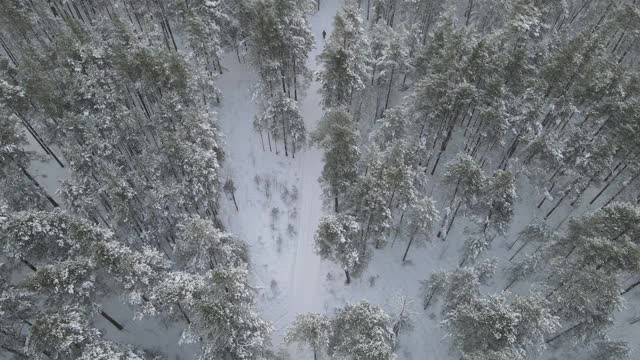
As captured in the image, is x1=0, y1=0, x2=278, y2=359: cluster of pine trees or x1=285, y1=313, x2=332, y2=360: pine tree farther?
x1=285, y1=313, x2=332, y2=360: pine tree

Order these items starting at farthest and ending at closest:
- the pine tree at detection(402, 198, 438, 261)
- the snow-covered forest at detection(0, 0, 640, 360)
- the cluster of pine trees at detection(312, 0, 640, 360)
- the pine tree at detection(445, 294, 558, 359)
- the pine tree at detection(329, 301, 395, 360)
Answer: the pine tree at detection(402, 198, 438, 261), the cluster of pine trees at detection(312, 0, 640, 360), the snow-covered forest at detection(0, 0, 640, 360), the pine tree at detection(445, 294, 558, 359), the pine tree at detection(329, 301, 395, 360)

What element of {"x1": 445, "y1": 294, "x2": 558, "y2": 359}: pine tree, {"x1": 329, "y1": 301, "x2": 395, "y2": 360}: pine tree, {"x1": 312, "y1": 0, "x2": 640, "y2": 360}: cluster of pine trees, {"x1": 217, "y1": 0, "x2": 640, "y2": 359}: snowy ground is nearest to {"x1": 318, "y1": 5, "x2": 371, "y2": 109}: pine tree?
{"x1": 312, "y1": 0, "x2": 640, "y2": 360}: cluster of pine trees

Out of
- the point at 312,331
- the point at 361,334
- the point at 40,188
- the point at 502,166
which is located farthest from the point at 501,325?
the point at 40,188

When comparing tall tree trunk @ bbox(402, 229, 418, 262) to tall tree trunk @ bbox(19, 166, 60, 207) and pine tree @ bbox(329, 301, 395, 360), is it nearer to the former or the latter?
pine tree @ bbox(329, 301, 395, 360)

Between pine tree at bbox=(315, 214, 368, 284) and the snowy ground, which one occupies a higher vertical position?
pine tree at bbox=(315, 214, 368, 284)

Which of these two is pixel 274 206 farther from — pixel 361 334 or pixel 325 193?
pixel 361 334

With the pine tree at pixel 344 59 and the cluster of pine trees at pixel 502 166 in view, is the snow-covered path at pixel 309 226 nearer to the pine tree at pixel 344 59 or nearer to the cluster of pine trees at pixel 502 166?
the cluster of pine trees at pixel 502 166

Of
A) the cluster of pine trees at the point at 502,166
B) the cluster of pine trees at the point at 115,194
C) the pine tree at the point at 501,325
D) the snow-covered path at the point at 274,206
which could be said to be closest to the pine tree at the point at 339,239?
the cluster of pine trees at the point at 502,166
